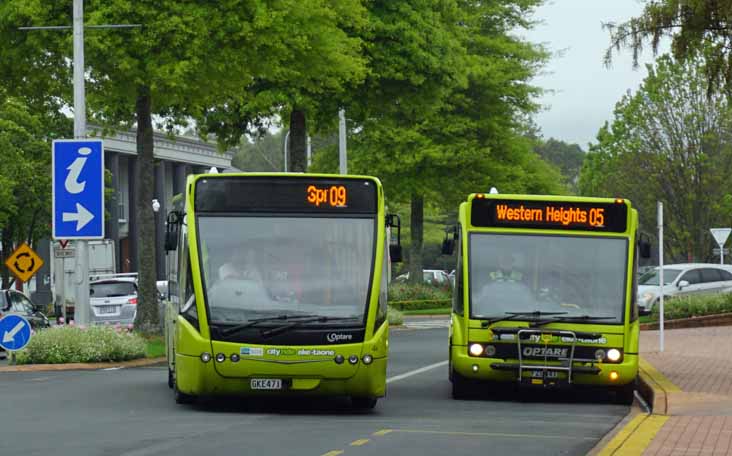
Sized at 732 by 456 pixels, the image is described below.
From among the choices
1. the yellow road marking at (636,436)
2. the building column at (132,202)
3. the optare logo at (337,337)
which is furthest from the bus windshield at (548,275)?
the building column at (132,202)

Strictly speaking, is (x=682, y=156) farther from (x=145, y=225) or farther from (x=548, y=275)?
(x=548, y=275)

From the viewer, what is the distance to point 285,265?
53.7 ft

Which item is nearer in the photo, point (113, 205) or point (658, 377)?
point (658, 377)

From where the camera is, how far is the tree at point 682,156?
63406mm

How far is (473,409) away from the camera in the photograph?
17.4 metres

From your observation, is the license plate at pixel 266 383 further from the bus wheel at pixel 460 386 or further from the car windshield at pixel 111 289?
the car windshield at pixel 111 289

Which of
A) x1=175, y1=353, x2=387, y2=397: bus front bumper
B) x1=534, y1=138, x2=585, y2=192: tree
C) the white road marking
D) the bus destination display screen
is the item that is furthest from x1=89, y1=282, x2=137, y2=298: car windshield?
x1=534, y1=138, x2=585, y2=192: tree

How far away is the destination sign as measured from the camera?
62.1 feet

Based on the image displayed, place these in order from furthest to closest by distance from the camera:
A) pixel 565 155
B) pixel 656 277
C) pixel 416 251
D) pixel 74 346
A: pixel 565 155 → pixel 416 251 → pixel 656 277 → pixel 74 346

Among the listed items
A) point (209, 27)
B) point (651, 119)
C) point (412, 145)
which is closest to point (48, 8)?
point (209, 27)

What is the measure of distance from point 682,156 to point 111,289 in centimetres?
3098

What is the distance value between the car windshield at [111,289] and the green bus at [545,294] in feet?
72.4

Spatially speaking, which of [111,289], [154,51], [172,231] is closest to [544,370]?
[172,231]

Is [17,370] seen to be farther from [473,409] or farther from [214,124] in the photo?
[214,124]
